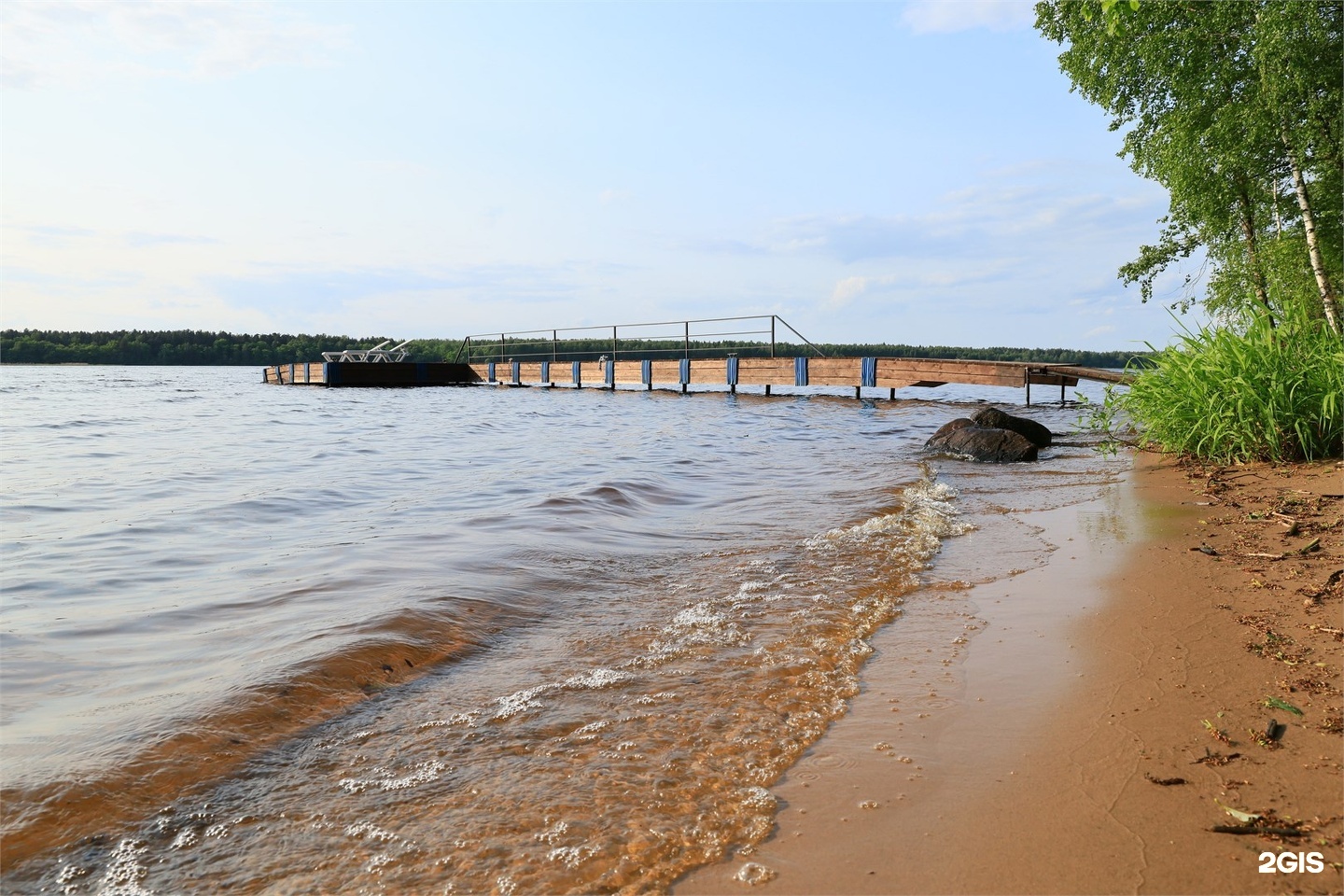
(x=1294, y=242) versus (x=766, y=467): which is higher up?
(x=1294, y=242)

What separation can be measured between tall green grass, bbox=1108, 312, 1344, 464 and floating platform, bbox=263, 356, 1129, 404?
1550 mm

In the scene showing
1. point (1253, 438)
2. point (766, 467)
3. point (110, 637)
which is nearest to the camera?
point (110, 637)

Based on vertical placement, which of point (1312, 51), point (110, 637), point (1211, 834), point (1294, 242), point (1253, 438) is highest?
point (1312, 51)

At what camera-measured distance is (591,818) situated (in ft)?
6.09

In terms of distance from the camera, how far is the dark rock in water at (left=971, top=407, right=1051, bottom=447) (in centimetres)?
945

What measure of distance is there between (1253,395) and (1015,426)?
386cm

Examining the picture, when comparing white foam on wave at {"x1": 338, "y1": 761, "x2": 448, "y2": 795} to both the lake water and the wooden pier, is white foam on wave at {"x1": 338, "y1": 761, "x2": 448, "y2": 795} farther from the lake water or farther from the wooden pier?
the wooden pier

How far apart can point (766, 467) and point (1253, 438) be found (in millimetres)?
4323

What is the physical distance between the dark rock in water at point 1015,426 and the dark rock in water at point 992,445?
0.33 meters

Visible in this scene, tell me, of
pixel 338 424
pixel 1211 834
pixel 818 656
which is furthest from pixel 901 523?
pixel 338 424

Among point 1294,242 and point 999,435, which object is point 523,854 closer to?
point 999,435

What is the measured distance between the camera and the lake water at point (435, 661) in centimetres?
181

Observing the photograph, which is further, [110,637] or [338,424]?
[338,424]

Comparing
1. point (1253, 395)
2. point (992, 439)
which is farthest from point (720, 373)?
point (1253, 395)
